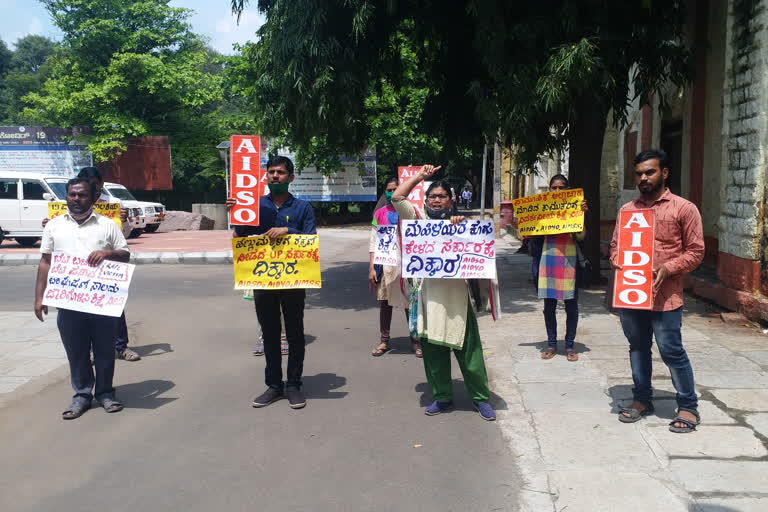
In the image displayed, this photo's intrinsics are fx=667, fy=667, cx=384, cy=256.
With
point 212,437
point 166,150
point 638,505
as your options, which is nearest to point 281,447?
point 212,437

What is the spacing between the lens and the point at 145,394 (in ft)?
18.7

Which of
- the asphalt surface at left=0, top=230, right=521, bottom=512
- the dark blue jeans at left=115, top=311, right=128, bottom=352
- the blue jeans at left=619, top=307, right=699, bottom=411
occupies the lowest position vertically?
the asphalt surface at left=0, top=230, right=521, bottom=512

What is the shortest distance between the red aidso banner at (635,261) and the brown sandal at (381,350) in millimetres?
2976

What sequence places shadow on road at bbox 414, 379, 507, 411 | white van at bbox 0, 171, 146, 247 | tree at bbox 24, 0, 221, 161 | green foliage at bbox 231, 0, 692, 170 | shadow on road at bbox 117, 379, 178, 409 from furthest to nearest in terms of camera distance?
tree at bbox 24, 0, 221, 161, white van at bbox 0, 171, 146, 247, green foliage at bbox 231, 0, 692, 170, shadow on road at bbox 117, 379, 178, 409, shadow on road at bbox 414, 379, 507, 411

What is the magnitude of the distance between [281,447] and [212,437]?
549 millimetres

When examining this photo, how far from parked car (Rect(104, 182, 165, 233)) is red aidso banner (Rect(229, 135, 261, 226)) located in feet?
61.0

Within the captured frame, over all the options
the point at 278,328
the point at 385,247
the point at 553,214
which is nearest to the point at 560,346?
the point at 553,214

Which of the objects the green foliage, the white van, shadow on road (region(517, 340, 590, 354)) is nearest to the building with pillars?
the green foliage

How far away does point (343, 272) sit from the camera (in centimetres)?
1426

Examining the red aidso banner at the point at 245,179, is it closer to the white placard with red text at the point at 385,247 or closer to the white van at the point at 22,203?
the white placard with red text at the point at 385,247

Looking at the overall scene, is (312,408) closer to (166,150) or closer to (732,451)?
(732,451)

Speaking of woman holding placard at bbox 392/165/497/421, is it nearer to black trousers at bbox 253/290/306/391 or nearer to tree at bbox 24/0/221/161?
black trousers at bbox 253/290/306/391

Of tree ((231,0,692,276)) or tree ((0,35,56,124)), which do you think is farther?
tree ((0,35,56,124))

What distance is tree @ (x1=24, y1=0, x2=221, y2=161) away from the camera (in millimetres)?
31828
